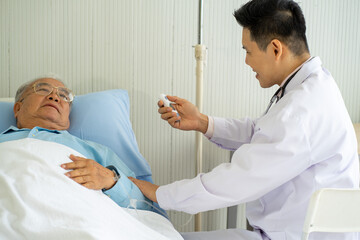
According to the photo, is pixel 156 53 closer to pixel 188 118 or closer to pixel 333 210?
pixel 188 118

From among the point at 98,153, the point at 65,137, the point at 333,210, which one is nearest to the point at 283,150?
the point at 333,210

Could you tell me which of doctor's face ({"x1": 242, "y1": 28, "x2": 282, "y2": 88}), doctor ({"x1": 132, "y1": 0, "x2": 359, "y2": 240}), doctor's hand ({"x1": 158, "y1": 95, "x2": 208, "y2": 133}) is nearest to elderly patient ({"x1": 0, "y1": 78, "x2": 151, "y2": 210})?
doctor ({"x1": 132, "y1": 0, "x2": 359, "y2": 240})

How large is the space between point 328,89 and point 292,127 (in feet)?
0.69

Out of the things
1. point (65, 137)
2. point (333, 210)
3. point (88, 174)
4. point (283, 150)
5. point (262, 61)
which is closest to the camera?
point (333, 210)

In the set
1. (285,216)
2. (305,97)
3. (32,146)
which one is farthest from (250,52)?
(32,146)

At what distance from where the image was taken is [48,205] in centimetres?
97

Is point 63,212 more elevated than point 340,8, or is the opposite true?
point 340,8

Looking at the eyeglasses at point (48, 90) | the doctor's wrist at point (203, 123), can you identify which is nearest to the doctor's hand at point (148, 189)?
the doctor's wrist at point (203, 123)

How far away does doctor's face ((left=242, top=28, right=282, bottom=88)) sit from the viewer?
4.23 feet

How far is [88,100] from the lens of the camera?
176 cm

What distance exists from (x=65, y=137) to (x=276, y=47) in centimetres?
88

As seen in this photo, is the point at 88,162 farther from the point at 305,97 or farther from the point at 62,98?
the point at 305,97

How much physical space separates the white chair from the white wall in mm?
1233

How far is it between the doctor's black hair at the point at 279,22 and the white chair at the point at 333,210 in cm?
56
